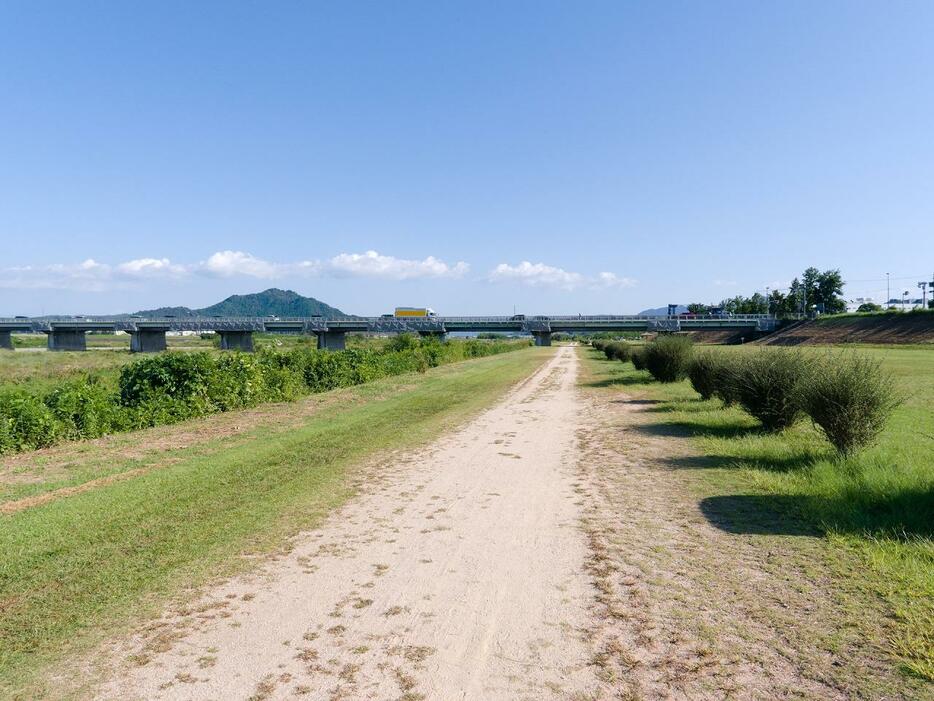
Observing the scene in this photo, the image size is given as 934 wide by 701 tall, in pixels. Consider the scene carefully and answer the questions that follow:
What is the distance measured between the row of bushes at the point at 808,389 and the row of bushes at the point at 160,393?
590 inches

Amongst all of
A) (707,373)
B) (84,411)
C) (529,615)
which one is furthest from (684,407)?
(84,411)

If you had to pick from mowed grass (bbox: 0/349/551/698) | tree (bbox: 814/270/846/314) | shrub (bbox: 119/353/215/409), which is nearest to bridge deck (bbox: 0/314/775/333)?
tree (bbox: 814/270/846/314)

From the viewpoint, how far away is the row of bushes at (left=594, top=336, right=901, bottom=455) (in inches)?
394

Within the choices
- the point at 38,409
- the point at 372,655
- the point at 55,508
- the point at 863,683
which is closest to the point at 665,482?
the point at 863,683

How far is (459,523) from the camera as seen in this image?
24.8ft

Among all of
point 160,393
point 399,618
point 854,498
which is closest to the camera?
point 399,618

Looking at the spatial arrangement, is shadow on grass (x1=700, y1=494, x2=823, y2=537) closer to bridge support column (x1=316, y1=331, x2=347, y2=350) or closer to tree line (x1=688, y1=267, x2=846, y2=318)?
bridge support column (x1=316, y1=331, x2=347, y2=350)

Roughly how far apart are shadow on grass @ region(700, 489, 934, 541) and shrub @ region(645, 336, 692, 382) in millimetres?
18535

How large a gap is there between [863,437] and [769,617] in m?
6.91

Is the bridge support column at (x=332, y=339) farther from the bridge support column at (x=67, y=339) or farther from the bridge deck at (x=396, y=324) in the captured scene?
the bridge support column at (x=67, y=339)

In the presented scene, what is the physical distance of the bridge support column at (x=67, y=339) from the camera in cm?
10238

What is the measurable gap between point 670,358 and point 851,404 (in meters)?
17.4

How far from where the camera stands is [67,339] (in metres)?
104

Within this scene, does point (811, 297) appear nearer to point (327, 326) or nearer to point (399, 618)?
point (327, 326)
